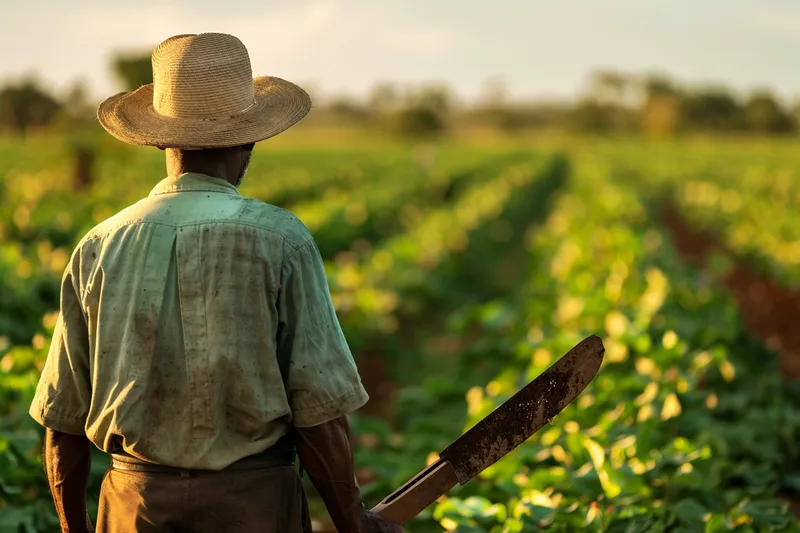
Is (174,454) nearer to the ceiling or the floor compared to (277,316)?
nearer to the floor

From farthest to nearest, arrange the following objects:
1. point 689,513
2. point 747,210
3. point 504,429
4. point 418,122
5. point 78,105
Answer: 1. point 418,122
2. point 78,105
3. point 747,210
4. point 689,513
5. point 504,429

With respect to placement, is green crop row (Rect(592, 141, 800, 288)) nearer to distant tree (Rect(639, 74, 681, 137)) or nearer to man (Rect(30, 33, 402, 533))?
man (Rect(30, 33, 402, 533))

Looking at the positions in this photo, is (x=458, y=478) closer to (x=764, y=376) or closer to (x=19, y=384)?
(x=19, y=384)

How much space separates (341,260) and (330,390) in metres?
9.44

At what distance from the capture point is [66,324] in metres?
2.16

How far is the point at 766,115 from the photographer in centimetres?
11031

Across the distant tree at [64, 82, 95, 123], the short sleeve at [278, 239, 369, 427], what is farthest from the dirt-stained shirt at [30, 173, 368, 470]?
the distant tree at [64, 82, 95, 123]

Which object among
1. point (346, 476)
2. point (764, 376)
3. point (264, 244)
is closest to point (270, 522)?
point (346, 476)

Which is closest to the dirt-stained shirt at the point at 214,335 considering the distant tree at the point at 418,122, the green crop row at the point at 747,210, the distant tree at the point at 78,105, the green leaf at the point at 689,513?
the green leaf at the point at 689,513

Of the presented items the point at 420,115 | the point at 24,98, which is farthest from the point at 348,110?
the point at 24,98

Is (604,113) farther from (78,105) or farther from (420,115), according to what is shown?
(78,105)

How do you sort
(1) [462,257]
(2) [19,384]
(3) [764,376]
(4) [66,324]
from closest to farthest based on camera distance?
(4) [66,324], (2) [19,384], (3) [764,376], (1) [462,257]

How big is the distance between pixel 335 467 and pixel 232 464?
217 mm

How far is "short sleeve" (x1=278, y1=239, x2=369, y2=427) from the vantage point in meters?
2.01
